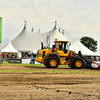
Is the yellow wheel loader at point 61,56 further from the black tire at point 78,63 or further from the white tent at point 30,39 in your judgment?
the white tent at point 30,39

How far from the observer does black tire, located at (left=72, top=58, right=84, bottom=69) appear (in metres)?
18.8

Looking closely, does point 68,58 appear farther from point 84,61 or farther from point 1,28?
point 1,28

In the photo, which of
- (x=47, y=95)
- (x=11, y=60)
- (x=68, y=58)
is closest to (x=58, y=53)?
(x=68, y=58)

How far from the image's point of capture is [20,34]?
168 ft

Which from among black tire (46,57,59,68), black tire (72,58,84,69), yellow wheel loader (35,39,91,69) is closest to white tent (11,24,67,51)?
yellow wheel loader (35,39,91,69)

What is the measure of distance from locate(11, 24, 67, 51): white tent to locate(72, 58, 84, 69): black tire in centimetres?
2775

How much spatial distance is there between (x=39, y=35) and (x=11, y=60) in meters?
21.6

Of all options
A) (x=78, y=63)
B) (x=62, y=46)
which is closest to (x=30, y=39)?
(x=62, y=46)

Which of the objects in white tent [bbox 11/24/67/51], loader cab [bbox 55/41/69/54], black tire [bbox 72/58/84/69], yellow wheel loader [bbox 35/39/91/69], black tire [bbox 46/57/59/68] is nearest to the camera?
black tire [bbox 46/57/59/68]

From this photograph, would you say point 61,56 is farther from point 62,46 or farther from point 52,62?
point 52,62

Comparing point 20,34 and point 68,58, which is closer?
point 68,58

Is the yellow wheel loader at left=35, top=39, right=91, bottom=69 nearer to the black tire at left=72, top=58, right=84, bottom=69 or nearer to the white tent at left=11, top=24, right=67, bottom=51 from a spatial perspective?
the black tire at left=72, top=58, right=84, bottom=69

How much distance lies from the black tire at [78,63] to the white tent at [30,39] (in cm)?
2775

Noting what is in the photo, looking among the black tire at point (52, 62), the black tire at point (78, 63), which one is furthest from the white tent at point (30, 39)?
the black tire at point (52, 62)
